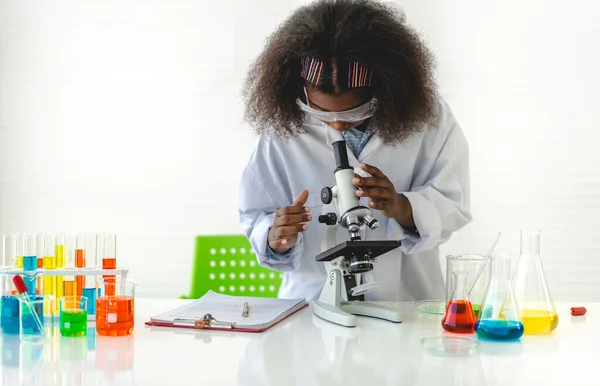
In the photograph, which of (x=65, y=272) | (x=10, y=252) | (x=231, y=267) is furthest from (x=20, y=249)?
(x=231, y=267)

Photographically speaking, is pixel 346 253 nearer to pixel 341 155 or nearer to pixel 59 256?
pixel 341 155

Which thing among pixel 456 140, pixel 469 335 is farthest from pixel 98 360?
pixel 456 140

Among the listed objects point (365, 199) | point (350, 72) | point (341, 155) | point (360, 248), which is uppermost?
point (350, 72)

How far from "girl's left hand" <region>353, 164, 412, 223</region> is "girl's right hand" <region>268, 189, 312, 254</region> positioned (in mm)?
182

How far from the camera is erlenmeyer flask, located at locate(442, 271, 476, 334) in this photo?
1.58m

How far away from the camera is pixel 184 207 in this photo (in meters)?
4.08

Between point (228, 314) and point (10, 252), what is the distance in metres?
0.56

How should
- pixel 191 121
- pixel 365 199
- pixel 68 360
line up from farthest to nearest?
pixel 191 121 → pixel 365 199 → pixel 68 360

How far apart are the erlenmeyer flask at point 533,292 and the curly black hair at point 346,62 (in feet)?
2.00

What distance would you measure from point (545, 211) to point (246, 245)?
1837 mm

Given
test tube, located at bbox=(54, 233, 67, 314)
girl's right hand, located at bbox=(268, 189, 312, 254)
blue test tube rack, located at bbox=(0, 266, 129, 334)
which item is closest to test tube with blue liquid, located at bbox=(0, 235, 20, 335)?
blue test tube rack, located at bbox=(0, 266, 129, 334)

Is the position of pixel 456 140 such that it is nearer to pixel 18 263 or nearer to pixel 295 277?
pixel 295 277

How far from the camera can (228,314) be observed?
5.76ft

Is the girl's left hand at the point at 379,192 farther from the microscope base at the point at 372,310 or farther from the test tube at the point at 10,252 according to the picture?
the test tube at the point at 10,252
